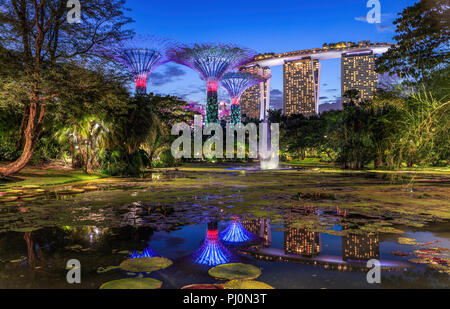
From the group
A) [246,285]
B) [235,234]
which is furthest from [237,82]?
[246,285]

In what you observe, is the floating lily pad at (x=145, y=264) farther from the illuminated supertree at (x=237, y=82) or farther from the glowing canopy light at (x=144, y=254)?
the illuminated supertree at (x=237, y=82)

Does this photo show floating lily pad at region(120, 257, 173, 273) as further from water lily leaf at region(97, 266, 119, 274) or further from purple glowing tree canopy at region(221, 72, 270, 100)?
purple glowing tree canopy at region(221, 72, 270, 100)

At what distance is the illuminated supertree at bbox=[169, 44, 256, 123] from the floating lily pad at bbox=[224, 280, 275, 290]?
159 ft

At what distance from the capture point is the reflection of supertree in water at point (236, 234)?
16.5ft

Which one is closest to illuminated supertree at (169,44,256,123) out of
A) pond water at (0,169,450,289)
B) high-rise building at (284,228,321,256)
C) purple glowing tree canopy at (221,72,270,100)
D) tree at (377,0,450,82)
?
purple glowing tree canopy at (221,72,270,100)

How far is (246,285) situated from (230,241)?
5.69 ft

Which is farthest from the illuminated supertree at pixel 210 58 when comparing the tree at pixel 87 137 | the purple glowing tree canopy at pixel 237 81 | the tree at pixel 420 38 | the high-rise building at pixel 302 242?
the high-rise building at pixel 302 242

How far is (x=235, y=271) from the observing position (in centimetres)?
358

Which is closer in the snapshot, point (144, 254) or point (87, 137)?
point (144, 254)

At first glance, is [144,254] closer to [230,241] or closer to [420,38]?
[230,241]

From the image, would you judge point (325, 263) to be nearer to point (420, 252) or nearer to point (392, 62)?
point (420, 252)

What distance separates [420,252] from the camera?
4258 mm
